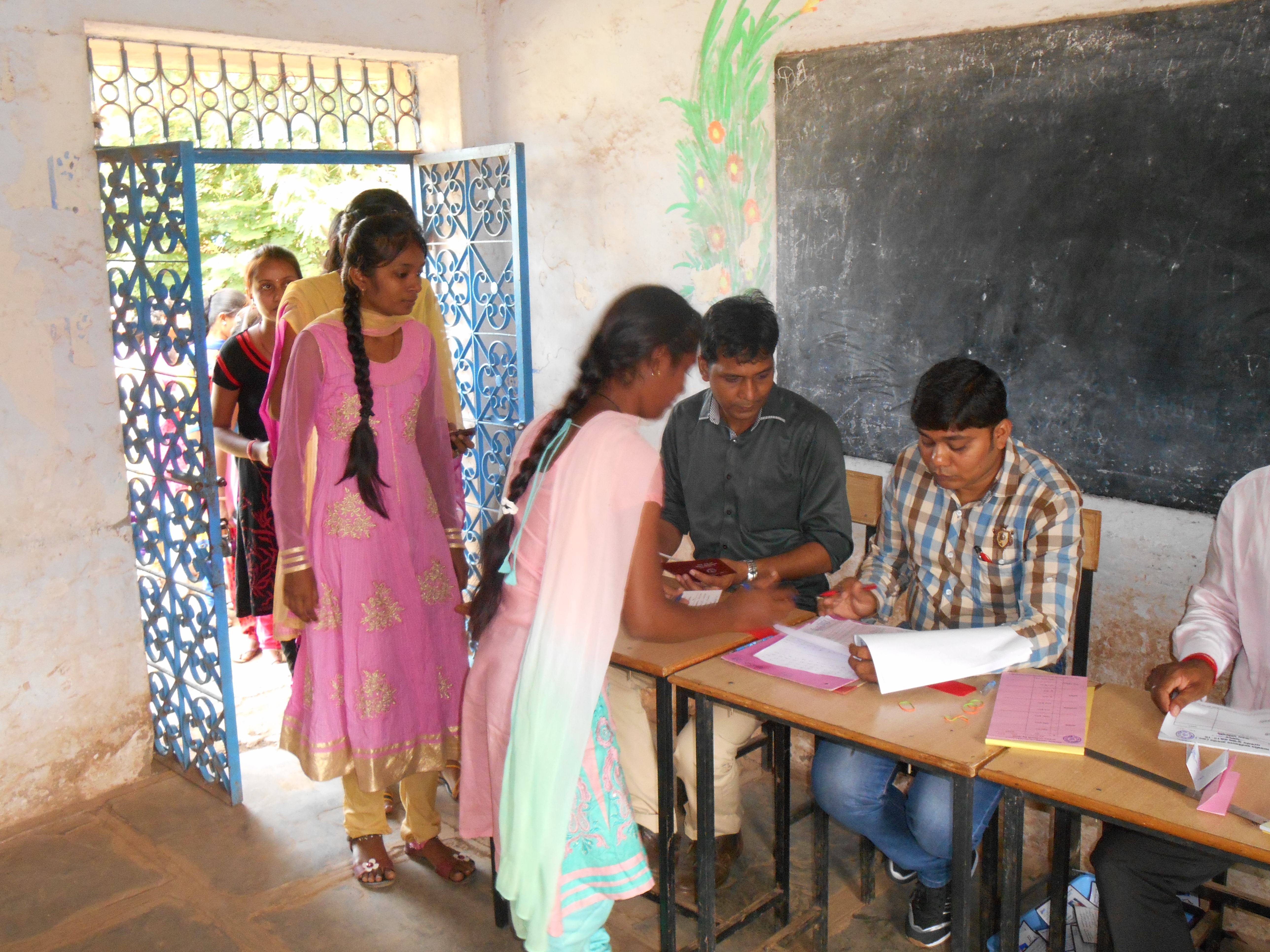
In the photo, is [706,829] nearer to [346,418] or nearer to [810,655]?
[810,655]

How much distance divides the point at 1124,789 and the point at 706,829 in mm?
Answer: 980

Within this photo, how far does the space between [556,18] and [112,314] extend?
203 cm

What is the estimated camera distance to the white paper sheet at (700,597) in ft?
8.13

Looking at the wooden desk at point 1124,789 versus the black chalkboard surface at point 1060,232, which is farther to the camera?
the black chalkboard surface at point 1060,232

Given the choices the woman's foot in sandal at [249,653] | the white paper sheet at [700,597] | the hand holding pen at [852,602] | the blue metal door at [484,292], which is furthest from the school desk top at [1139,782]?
the woman's foot in sandal at [249,653]

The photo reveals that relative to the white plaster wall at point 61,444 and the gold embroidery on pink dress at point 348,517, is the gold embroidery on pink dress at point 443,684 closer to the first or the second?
the gold embroidery on pink dress at point 348,517

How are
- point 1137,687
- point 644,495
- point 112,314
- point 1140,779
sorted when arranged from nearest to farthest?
point 1140,779 < point 644,495 < point 1137,687 < point 112,314

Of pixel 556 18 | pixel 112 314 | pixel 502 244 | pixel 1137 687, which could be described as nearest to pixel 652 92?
pixel 556 18

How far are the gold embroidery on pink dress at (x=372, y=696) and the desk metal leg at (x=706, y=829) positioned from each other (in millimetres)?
995

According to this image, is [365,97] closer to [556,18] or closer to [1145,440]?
[556,18]

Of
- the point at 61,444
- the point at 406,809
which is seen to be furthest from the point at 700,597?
the point at 61,444

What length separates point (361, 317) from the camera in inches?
112

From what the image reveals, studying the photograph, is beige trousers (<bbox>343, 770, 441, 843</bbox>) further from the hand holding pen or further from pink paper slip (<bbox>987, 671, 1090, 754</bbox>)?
pink paper slip (<bbox>987, 671, 1090, 754</bbox>)

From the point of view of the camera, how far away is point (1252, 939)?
8.84ft
